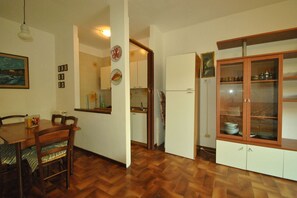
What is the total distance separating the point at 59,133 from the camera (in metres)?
1.55

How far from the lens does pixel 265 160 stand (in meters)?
1.98

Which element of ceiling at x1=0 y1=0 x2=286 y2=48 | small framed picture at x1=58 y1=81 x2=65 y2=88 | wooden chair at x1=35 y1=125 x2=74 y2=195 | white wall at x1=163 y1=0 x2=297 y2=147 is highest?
ceiling at x1=0 y1=0 x2=286 y2=48

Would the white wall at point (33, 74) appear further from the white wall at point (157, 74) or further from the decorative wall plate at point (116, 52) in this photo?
the white wall at point (157, 74)

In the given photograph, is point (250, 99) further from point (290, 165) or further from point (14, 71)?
point (14, 71)

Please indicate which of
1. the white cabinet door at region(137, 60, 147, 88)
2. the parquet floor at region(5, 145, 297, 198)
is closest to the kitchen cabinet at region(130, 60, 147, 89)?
the white cabinet door at region(137, 60, 147, 88)

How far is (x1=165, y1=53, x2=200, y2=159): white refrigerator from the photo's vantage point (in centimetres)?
246

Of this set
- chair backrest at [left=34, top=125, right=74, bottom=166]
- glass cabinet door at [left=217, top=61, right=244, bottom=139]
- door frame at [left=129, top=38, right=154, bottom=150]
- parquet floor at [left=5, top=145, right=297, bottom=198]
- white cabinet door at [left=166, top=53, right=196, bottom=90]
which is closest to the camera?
chair backrest at [left=34, top=125, right=74, bottom=166]

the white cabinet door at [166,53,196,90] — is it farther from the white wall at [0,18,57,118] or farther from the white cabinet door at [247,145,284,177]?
the white wall at [0,18,57,118]

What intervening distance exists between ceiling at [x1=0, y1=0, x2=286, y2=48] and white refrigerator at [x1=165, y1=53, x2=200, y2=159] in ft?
2.72

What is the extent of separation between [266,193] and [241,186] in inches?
9.8

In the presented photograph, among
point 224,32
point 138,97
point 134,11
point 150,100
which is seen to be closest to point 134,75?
point 138,97

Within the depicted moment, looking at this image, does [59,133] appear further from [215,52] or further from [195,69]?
[215,52]

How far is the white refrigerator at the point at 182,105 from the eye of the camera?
8.07 ft

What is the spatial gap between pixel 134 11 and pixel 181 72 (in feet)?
4.71
